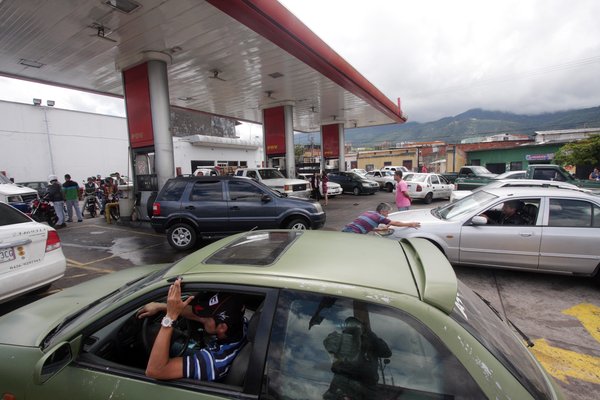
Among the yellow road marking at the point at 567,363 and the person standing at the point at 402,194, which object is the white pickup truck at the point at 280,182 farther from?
the yellow road marking at the point at 567,363

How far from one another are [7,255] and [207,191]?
3.83m

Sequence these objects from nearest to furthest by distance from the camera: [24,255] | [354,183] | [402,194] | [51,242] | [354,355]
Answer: [354,355], [24,255], [51,242], [402,194], [354,183]

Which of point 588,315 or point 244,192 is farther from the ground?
point 244,192

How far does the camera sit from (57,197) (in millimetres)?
9867

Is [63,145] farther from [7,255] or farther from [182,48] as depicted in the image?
[7,255]

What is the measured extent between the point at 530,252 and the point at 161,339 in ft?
17.1

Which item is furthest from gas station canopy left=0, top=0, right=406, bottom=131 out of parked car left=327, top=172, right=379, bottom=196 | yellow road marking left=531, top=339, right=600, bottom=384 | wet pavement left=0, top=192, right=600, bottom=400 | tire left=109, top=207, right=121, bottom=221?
yellow road marking left=531, top=339, right=600, bottom=384

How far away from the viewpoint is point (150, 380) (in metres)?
1.47

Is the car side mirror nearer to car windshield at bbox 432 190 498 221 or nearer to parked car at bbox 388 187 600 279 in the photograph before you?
parked car at bbox 388 187 600 279

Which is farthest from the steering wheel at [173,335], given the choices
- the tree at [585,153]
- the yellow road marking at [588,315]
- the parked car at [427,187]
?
the tree at [585,153]

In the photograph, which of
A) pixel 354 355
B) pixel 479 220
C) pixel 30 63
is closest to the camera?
pixel 354 355

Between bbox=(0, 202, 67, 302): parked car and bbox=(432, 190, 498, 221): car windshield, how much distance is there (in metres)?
6.13

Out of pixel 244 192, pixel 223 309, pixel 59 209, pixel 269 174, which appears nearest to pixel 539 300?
pixel 223 309

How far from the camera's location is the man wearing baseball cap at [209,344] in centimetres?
148
